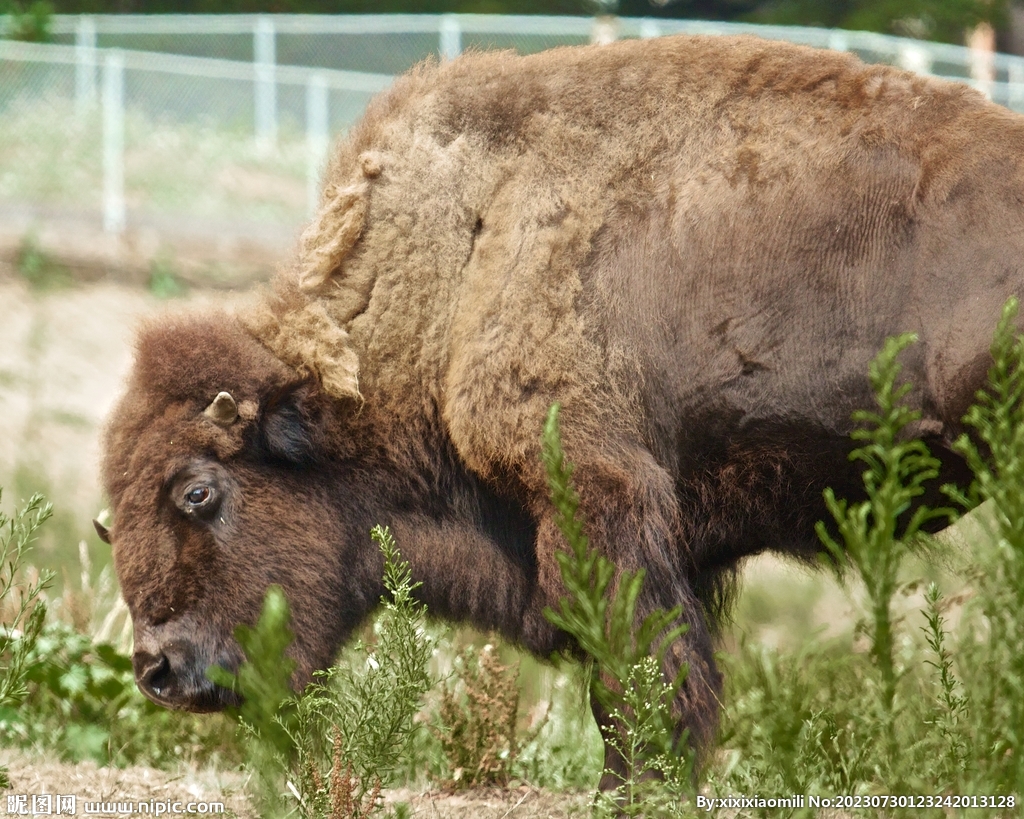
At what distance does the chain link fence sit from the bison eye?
11.4m

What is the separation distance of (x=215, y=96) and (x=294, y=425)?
1387 centimetres

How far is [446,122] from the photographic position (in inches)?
159

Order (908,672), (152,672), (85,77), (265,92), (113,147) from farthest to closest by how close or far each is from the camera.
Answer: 1. (265,92)
2. (85,77)
3. (113,147)
4. (152,672)
5. (908,672)

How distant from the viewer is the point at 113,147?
14875mm

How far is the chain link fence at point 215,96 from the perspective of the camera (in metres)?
15.1

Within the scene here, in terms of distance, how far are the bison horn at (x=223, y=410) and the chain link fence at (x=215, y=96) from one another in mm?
11345

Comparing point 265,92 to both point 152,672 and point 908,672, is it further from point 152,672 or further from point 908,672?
point 908,672

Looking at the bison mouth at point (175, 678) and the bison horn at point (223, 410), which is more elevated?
the bison horn at point (223, 410)

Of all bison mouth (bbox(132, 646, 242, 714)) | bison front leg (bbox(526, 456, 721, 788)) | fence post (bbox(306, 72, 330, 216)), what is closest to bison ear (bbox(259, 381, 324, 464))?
bison mouth (bbox(132, 646, 242, 714))

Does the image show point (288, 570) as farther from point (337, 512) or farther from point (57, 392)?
point (57, 392)

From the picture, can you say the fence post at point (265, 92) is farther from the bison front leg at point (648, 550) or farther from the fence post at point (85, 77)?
the bison front leg at point (648, 550)

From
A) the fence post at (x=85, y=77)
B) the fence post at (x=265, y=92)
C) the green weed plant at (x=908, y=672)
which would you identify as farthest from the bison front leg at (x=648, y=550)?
the fence post at (x=265, y=92)

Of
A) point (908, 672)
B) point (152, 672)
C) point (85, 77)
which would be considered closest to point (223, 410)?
point (152, 672)

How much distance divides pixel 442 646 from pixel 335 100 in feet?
43.8
